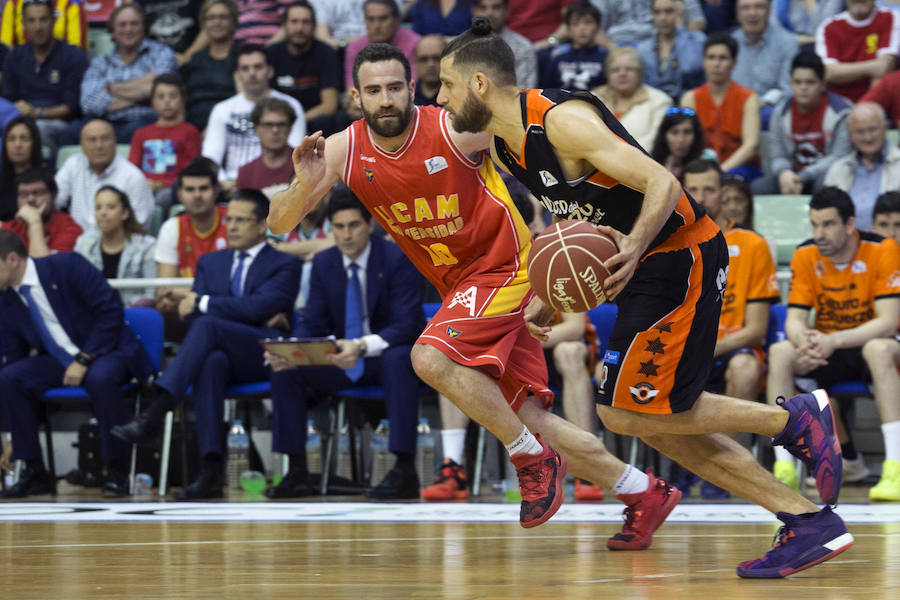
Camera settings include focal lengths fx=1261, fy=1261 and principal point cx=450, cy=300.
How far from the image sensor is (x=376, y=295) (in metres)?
7.69

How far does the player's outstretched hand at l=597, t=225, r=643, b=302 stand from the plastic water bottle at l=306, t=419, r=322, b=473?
195 inches

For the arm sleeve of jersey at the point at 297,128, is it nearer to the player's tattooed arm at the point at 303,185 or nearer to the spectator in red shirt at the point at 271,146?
the spectator in red shirt at the point at 271,146

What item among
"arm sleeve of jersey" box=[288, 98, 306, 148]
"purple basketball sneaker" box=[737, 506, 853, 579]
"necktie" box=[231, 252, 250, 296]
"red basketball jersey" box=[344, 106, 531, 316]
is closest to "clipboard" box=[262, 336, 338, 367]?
"necktie" box=[231, 252, 250, 296]

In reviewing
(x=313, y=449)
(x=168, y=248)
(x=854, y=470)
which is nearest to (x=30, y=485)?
(x=313, y=449)

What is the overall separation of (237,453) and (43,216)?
2.59 metres

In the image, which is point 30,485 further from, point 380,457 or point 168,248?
point 380,457

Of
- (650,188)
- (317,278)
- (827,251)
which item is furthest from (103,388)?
(650,188)

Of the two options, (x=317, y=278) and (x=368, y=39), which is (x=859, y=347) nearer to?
(x=317, y=278)

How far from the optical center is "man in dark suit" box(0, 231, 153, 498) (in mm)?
7797

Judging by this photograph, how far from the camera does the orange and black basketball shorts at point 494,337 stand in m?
4.57

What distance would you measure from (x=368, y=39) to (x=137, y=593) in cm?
798

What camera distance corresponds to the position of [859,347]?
24.0 ft

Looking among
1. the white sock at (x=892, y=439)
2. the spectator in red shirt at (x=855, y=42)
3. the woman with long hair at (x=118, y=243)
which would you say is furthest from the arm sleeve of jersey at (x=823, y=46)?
the woman with long hair at (x=118, y=243)

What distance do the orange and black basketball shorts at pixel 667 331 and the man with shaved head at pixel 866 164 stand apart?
4957mm
